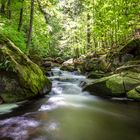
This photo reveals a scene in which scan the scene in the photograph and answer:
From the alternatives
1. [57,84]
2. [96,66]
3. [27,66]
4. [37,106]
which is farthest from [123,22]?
[37,106]

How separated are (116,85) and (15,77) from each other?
427cm

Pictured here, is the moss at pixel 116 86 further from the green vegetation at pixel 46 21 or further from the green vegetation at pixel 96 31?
the green vegetation at pixel 46 21

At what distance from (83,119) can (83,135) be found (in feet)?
4.63

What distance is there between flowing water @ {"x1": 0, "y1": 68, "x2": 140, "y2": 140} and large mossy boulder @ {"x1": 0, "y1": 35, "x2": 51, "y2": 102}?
1.54 feet

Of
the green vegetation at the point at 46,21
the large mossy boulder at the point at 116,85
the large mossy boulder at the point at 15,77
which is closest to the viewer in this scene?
the large mossy boulder at the point at 15,77

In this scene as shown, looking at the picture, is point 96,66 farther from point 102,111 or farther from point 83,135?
point 83,135

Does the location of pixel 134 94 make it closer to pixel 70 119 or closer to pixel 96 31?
pixel 70 119

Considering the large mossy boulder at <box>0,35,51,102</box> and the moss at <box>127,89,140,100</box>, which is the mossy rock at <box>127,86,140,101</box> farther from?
the large mossy boulder at <box>0,35,51,102</box>

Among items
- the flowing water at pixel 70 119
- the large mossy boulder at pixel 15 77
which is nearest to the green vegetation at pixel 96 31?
the large mossy boulder at pixel 15 77

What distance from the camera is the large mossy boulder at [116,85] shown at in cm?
1049

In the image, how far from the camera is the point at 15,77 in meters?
9.28

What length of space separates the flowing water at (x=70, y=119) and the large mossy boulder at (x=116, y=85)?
474 mm

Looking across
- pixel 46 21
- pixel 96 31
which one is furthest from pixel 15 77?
pixel 46 21

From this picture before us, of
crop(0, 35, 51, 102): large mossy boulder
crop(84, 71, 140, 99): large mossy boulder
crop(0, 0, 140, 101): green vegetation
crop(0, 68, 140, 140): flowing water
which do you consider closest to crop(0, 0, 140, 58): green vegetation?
crop(0, 0, 140, 101): green vegetation
